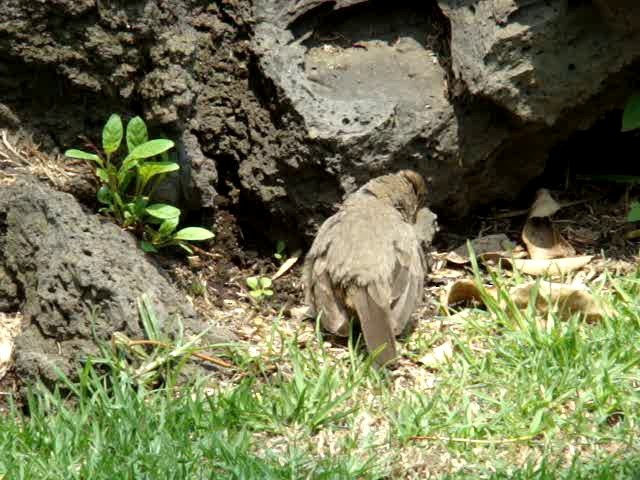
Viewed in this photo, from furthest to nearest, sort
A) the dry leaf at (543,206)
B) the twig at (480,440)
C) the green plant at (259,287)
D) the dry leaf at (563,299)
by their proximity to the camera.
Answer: the dry leaf at (543,206)
the green plant at (259,287)
the dry leaf at (563,299)
the twig at (480,440)

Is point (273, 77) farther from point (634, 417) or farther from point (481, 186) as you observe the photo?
point (634, 417)

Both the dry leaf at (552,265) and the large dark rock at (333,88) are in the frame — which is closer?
the large dark rock at (333,88)

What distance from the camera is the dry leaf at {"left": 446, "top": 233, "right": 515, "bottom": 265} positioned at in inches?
289

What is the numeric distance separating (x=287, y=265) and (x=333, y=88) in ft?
4.00

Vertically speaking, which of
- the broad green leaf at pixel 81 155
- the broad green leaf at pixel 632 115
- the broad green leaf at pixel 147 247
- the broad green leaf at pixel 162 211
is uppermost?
the broad green leaf at pixel 81 155

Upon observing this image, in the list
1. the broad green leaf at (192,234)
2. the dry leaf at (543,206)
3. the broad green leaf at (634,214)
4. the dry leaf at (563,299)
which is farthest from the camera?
the dry leaf at (543,206)

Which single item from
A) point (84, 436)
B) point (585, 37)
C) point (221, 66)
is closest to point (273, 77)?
point (221, 66)

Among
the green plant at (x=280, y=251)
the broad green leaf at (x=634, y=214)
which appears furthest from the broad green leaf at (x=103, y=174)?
the broad green leaf at (x=634, y=214)

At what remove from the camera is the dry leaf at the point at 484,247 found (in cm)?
734

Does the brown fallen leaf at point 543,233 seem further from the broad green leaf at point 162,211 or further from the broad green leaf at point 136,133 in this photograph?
the broad green leaf at point 136,133

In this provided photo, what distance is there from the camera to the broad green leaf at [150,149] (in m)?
6.21

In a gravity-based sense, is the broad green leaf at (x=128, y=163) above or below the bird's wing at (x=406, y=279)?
above

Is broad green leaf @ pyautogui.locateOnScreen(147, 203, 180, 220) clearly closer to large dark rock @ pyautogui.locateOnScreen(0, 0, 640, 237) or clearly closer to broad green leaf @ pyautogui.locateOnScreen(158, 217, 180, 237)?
broad green leaf @ pyautogui.locateOnScreen(158, 217, 180, 237)

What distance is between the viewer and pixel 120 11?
250 inches
